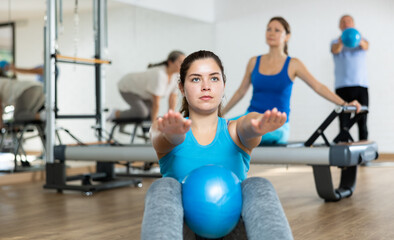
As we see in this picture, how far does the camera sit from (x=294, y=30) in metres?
6.32

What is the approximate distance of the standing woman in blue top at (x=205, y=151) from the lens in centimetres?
131

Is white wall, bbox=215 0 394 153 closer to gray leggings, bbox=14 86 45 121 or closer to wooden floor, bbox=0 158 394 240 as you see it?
wooden floor, bbox=0 158 394 240

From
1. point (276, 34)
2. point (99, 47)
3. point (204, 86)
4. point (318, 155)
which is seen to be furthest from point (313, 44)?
point (204, 86)

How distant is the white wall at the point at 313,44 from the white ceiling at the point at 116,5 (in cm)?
28

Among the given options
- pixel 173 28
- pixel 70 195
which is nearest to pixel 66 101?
pixel 70 195

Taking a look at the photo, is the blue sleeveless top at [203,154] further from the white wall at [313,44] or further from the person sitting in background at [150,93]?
the white wall at [313,44]

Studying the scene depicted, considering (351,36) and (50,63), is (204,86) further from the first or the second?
(351,36)

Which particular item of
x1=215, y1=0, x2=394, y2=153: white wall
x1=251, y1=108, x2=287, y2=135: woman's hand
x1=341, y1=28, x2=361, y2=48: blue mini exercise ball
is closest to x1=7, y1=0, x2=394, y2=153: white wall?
x1=215, y1=0, x2=394, y2=153: white wall

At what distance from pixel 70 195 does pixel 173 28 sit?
291cm

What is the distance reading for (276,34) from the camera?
3.15 m

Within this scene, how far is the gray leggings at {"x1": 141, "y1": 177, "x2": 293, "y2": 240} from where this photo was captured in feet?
4.20

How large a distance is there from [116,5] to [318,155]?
9.97ft

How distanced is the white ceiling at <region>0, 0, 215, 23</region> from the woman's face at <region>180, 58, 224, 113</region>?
292cm

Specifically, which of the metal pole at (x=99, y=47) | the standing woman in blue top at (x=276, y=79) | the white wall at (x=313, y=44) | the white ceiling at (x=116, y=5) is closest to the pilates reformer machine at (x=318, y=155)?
the standing woman in blue top at (x=276, y=79)
